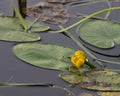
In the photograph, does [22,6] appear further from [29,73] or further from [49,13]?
[29,73]

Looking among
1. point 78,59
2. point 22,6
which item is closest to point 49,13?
point 22,6

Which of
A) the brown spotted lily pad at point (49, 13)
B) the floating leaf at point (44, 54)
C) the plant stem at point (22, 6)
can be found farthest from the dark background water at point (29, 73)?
the plant stem at point (22, 6)

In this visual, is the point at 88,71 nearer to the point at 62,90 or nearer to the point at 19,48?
the point at 62,90

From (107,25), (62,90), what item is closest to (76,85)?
(62,90)

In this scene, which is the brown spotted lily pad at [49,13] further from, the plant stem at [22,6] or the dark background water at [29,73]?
the dark background water at [29,73]

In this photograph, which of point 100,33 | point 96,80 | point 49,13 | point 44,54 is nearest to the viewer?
point 96,80

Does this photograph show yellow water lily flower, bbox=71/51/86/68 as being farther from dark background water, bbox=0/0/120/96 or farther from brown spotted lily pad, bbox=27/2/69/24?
brown spotted lily pad, bbox=27/2/69/24
